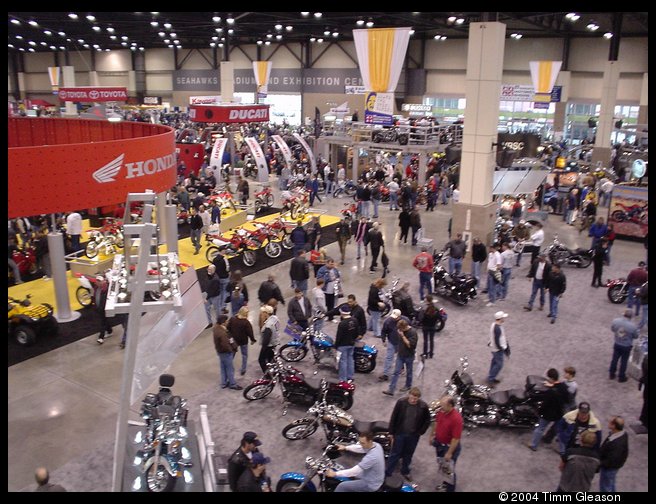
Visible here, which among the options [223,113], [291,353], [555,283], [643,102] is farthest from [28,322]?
[643,102]

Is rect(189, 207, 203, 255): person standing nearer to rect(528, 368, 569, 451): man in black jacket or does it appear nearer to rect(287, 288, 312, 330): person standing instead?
rect(287, 288, 312, 330): person standing

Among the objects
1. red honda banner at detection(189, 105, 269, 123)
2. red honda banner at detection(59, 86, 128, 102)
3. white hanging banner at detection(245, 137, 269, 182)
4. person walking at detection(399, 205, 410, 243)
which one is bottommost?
person walking at detection(399, 205, 410, 243)

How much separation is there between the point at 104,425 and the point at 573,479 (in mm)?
6662

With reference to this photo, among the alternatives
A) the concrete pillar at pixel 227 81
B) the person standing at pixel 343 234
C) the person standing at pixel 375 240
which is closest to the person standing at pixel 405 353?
the person standing at pixel 375 240

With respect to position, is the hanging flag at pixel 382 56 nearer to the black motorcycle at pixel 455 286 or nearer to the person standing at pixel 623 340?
the black motorcycle at pixel 455 286

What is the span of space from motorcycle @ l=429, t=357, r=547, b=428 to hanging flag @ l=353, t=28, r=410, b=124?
519 inches

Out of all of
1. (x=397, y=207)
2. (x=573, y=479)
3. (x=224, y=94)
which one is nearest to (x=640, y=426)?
(x=573, y=479)

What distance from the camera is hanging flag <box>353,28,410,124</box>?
1933 centimetres

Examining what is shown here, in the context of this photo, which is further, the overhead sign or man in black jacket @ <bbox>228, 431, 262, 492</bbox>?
the overhead sign

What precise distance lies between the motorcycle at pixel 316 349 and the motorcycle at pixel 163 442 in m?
3.48

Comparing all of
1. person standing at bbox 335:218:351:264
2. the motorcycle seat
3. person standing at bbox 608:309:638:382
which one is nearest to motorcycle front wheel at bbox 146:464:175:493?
the motorcycle seat

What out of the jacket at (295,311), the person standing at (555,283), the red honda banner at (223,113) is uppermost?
the red honda banner at (223,113)

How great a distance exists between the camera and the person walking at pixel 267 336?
33.2 ft

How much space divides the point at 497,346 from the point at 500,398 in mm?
1168
